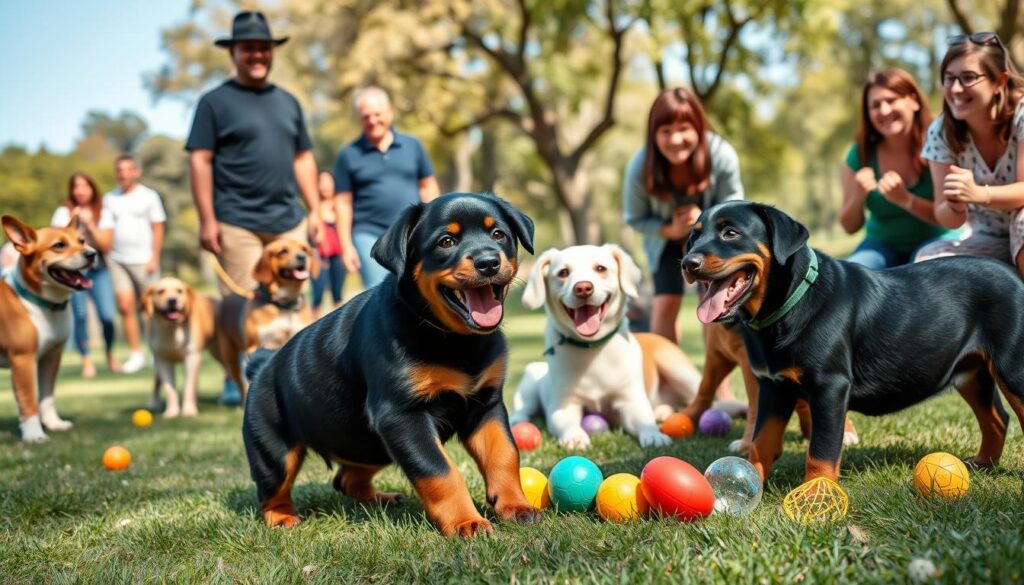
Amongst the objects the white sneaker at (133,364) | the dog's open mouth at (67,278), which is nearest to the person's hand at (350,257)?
the dog's open mouth at (67,278)

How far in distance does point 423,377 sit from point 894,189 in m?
3.41

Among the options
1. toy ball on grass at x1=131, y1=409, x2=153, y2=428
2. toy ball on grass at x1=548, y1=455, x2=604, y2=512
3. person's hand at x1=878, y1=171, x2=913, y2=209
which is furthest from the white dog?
toy ball on grass at x1=131, y1=409, x2=153, y2=428

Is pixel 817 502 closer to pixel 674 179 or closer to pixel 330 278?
pixel 674 179

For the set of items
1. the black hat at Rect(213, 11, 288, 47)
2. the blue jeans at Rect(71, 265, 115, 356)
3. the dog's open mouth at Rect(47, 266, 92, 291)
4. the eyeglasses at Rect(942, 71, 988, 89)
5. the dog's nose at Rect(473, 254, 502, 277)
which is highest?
the black hat at Rect(213, 11, 288, 47)

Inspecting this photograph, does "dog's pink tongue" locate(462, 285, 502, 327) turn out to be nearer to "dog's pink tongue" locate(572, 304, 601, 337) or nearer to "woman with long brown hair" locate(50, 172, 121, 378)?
→ "dog's pink tongue" locate(572, 304, 601, 337)

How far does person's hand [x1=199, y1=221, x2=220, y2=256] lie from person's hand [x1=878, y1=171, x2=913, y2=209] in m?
5.42

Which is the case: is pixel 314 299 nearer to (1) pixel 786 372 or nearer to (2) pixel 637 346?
(2) pixel 637 346

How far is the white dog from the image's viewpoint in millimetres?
5699

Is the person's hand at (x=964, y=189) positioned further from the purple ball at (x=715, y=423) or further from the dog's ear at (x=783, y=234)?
the purple ball at (x=715, y=423)

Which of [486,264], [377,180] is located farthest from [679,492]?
[377,180]

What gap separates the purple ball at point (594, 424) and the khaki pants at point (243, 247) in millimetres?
3590

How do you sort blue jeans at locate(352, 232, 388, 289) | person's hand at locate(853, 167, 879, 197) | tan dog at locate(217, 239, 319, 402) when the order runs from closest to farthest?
person's hand at locate(853, 167, 879, 197) → blue jeans at locate(352, 232, 388, 289) → tan dog at locate(217, 239, 319, 402)

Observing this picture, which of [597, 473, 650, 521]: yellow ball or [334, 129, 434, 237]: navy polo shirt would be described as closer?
[597, 473, 650, 521]: yellow ball

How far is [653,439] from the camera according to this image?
18.2 ft
